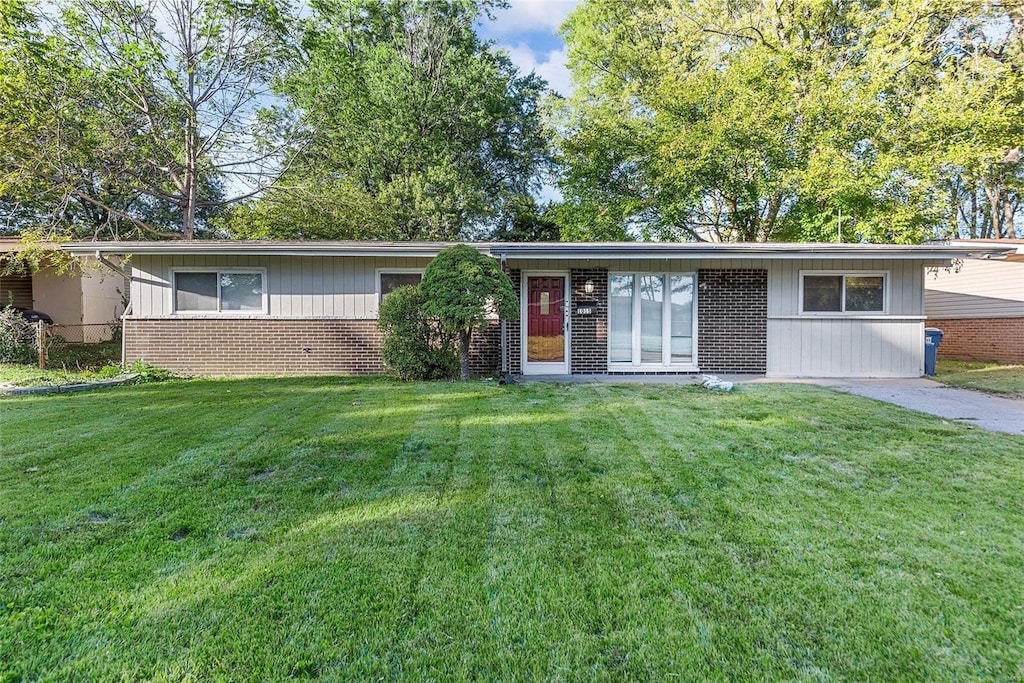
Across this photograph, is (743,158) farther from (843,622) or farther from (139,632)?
(139,632)

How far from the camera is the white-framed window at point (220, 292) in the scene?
950 centimetres

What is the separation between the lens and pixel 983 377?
30.5 feet

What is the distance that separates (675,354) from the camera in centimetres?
966

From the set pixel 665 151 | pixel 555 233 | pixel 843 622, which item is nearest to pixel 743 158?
pixel 665 151

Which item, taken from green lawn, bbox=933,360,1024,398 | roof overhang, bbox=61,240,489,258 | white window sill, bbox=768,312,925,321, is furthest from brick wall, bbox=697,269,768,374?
roof overhang, bbox=61,240,489,258

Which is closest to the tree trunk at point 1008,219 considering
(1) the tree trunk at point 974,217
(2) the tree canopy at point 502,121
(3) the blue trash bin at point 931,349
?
(2) the tree canopy at point 502,121

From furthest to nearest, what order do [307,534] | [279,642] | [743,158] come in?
[743,158], [307,534], [279,642]

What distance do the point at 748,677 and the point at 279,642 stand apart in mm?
1671

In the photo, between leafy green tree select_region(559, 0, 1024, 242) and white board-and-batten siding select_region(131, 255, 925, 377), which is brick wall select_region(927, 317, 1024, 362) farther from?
white board-and-batten siding select_region(131, 255, 925, 377)

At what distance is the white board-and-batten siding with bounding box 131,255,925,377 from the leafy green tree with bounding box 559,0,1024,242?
6.54 meters

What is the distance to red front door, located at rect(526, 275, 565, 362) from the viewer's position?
9539mm

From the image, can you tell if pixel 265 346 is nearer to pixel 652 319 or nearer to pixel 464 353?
pixel 464 353

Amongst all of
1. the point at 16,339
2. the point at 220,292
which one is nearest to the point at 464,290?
the point at 220,292

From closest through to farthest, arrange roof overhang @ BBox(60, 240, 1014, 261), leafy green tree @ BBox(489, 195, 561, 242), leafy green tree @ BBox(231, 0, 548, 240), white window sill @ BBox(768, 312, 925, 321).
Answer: roof overhang @ BBox(60, 240, 1014, 261)
white window sill @ BBox(768, 312, 925, 321)
leafy green tree @ BBox(231, 0, 548, 240)
leafy green tree @ BBox(489, 195, 561, 242)
